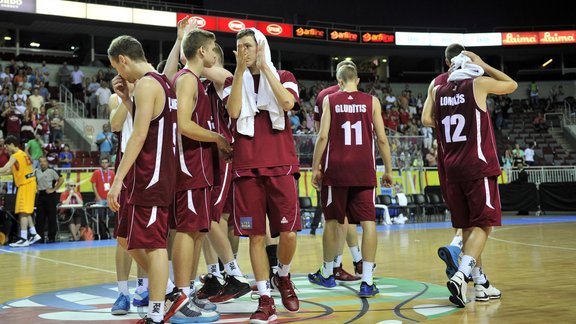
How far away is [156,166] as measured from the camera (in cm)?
421

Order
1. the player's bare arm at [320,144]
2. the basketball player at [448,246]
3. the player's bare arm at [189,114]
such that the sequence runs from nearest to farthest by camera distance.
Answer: the player's bare arm at [189,114] < the basketball player at [448,246] < the player's bare arm at [320,144]

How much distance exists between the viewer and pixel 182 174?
15.7ft

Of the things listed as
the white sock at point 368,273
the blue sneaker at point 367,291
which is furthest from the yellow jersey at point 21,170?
the blue sneaker at point 367,291

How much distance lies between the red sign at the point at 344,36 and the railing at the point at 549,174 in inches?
492

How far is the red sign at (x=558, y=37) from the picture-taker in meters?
34.4

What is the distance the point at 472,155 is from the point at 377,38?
92.7 ft

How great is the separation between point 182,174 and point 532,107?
3272 centimetres

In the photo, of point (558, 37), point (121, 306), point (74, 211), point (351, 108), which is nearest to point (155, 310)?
point (121, 306)

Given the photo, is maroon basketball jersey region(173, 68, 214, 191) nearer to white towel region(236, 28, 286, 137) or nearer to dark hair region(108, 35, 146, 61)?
white towel region(236, 28, 286, 137)

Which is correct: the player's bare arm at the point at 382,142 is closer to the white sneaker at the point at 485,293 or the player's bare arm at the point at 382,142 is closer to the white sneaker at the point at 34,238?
the white sneaker at the point at 485,293

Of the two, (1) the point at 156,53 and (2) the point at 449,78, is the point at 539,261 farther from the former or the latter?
(1) the point at 156,53

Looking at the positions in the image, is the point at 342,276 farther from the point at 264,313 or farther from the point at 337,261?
the point at 264,313

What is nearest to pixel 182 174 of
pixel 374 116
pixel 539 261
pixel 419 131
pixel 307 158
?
pixel 374 116

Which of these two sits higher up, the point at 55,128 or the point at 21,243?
the point at 55,128
